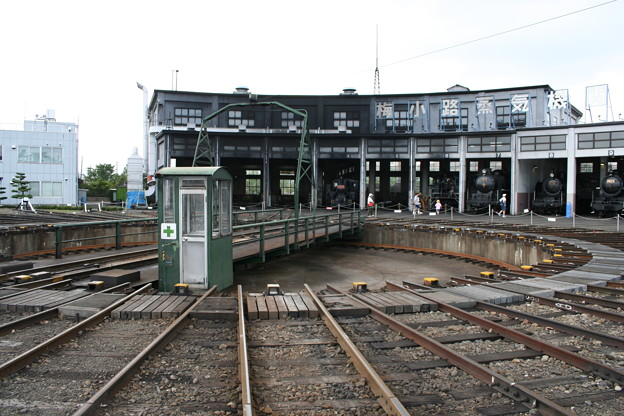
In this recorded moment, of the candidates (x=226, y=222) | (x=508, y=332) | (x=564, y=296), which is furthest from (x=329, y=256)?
(x=508, y=332)

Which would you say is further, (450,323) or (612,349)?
(450,323)

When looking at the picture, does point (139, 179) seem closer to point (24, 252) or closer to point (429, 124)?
point (429, 124)

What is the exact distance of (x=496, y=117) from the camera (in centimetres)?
3912

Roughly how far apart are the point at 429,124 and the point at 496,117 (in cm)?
557

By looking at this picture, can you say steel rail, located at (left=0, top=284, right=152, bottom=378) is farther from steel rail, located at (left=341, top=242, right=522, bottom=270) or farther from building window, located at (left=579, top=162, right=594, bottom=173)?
building window, located at (left=579, top=162, right=594, bottom=173)

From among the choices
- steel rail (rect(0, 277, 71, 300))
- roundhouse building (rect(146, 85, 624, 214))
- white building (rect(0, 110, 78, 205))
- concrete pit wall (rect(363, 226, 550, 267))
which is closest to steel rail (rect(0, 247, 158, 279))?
steel rail (rect(0, 277, 71, 300))

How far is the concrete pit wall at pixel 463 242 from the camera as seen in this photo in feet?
58.2

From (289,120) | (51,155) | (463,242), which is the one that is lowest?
(463,242)

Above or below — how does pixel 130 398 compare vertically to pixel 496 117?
below

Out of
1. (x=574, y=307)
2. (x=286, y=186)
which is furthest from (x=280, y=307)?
(x=286, y=186)

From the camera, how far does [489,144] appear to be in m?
36.1

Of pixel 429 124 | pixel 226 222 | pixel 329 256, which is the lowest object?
pixel 329 256

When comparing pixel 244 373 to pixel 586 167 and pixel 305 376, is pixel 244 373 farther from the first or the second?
pixel 586 167

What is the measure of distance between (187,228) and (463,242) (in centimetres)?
1527
